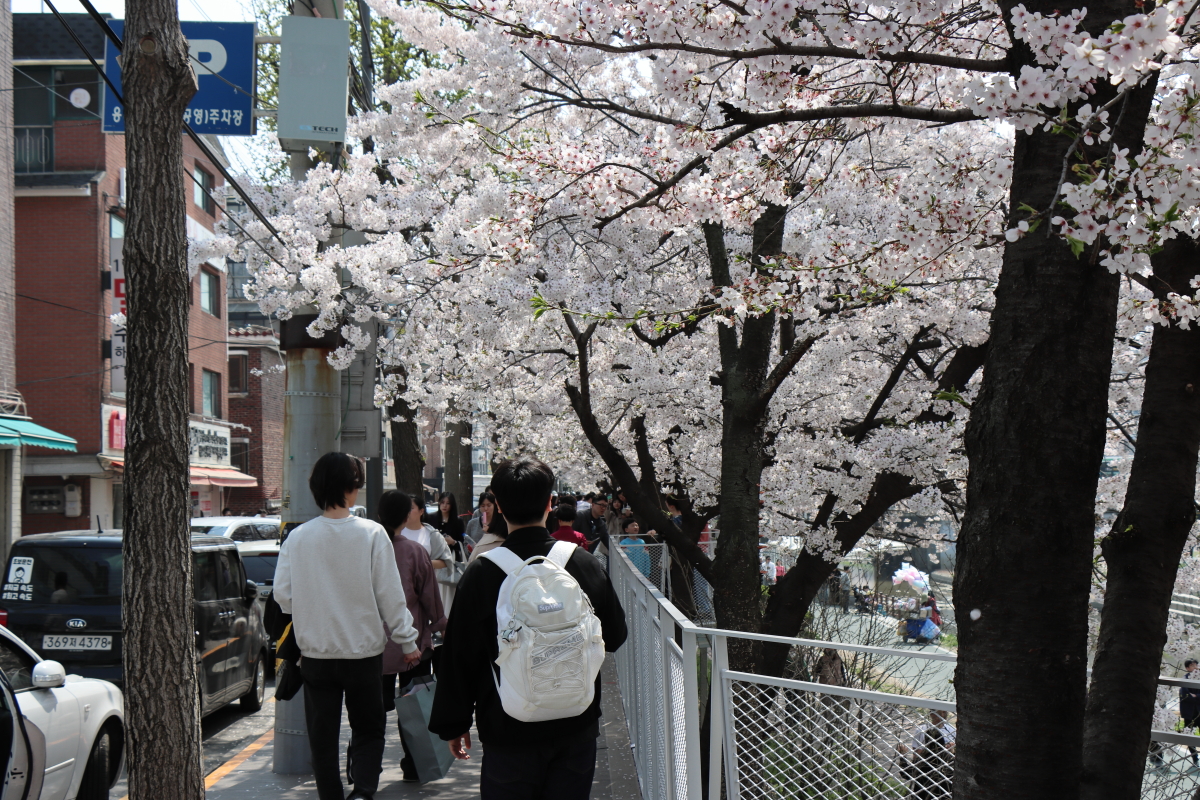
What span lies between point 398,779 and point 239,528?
1262cm

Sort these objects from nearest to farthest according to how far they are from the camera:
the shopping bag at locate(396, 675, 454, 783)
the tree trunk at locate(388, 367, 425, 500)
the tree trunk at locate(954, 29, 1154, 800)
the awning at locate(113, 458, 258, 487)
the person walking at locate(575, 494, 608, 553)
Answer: the tree trunk at locate(954, 29, 1154, 800) → the shopping bag at locate(396, 675, 454, 783) → the person walking at locate(575, 494, 608, 553) → the tree trunk at locate(388, 367, 425, 500) → the awning at locate(113, 458, 258, 487)

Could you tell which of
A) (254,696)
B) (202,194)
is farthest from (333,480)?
(202,194)

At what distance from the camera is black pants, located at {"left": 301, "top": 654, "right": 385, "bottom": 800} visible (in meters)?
4.91

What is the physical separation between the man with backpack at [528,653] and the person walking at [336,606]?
1428 mm

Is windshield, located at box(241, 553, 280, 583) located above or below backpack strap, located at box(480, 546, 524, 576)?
below

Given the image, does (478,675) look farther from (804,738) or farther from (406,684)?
(406,684)

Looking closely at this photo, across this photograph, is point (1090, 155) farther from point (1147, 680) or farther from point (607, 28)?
point (607, 28)

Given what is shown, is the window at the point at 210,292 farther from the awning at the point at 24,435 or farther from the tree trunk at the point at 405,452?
the tree trunk at the point at 405,452

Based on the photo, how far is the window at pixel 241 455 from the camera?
40.0 m

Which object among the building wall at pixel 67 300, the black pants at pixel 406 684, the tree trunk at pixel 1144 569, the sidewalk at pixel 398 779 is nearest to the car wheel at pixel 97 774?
the sidewalk at pixel 398 779

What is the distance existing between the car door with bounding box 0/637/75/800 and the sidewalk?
928mm

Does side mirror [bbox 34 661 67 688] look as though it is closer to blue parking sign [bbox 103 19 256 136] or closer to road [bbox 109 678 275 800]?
road [bbox 109 678 275 800]

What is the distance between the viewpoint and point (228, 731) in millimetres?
9430

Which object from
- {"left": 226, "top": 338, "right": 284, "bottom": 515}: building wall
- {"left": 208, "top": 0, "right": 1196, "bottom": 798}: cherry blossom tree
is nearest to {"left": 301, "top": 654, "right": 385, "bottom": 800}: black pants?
{"left": 208, "top": 0, "right": 1196, "bottom": 798}: cherry blossom tree
